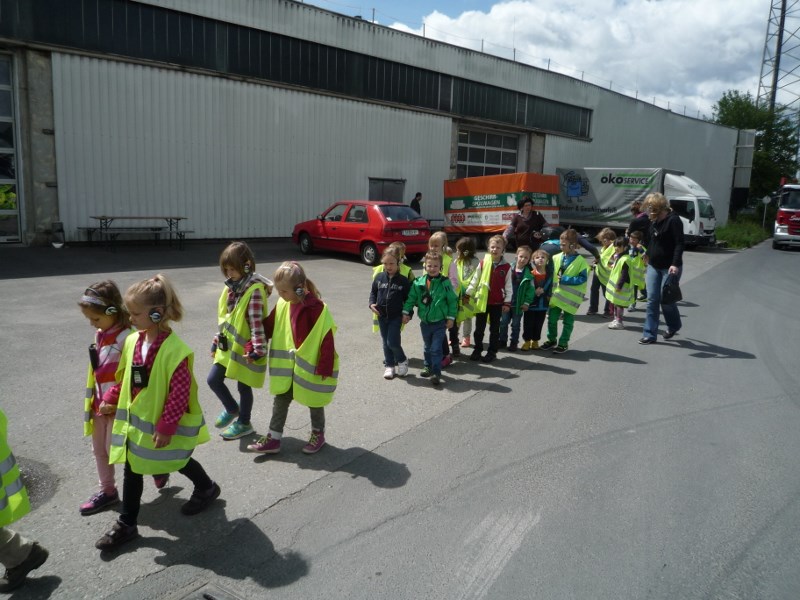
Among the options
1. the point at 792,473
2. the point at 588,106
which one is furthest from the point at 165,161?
the point at 588,106

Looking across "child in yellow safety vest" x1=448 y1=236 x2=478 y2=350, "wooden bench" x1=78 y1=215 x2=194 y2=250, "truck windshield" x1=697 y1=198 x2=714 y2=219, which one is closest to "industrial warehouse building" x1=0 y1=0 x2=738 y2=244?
"wooden bench" x1=78 y1=215 x2=194 y2=250

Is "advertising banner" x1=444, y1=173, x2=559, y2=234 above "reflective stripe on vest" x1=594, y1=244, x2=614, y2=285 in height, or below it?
above

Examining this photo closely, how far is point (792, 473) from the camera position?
4195 mm

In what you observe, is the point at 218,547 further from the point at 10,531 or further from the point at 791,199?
the point at 791,199

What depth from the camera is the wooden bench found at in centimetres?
1520

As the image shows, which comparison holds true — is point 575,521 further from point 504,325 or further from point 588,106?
point 588,106

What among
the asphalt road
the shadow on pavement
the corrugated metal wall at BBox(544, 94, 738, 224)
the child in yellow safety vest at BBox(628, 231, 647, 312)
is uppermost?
the corrugated metal wall at BBox(544, 94, 738, 224)

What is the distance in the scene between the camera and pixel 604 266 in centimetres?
981

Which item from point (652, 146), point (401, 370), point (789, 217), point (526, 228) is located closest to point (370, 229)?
point (526, 228)

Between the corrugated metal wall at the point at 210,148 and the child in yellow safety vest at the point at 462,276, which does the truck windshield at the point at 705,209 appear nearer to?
the corrugated metal wall at the point at 210,148

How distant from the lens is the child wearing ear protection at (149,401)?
3.11 meters

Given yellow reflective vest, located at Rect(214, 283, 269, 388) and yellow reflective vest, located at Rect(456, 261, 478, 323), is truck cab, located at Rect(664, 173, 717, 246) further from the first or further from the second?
yellow reflective vest, located at Rect(214, 283, 269, 388)

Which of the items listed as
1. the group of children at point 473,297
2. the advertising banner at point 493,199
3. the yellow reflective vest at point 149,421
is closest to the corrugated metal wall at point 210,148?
the advertising banner at point 493,199

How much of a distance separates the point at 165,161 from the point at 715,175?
136 ft
